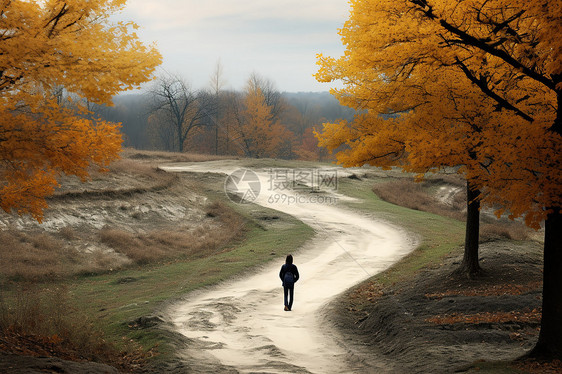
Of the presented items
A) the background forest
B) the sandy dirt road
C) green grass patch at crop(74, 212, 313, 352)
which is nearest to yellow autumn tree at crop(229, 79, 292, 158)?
the background forest

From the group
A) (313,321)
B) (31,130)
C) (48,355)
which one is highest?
(31,130)

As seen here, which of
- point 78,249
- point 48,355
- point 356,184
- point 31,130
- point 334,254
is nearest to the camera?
point 48,355

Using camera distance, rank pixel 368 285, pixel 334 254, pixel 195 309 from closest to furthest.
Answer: pixel 195 309 → pixel 368 285 → pixel 334 254

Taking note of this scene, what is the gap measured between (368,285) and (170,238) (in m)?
10.9

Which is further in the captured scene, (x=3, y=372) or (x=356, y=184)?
(x=356, y=184)

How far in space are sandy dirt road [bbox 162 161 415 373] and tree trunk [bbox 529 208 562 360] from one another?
2896mm

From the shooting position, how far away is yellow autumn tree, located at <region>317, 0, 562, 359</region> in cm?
834

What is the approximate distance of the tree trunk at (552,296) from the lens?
8539 millimetres

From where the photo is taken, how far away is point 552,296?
8703 mm

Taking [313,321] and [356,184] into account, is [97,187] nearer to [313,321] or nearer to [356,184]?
[313,321]

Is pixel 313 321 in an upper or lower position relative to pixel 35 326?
lower

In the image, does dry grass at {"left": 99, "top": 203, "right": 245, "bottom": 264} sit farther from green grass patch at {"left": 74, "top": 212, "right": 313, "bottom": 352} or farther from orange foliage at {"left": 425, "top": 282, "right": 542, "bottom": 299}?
orange foliage at {"left": 425, "top": 282, "right": 542, "bottom": 299}

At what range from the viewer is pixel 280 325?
42.9 feet

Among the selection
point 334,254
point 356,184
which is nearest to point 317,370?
point 334,254
